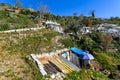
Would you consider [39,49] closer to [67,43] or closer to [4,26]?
[67,43]

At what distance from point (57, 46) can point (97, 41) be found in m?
9.52

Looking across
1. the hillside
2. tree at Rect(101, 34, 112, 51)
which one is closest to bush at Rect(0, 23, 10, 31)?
the hillside

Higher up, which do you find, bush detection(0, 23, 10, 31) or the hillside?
bush detection(0, 23, 10, 31)

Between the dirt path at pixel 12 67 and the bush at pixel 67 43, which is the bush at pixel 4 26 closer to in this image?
the bush at pixel 67 43

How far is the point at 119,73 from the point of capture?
73.7 ft

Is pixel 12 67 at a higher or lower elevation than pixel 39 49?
lower

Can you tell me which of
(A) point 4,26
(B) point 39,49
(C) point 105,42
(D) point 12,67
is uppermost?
(A) point 4,26

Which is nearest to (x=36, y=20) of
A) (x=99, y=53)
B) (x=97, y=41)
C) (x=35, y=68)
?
(x=97, y=41)

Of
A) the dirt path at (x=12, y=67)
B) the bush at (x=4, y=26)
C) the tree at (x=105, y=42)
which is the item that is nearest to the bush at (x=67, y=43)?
the tree at (x=105, y=42)

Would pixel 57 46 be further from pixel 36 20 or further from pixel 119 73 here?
pixel 36 20

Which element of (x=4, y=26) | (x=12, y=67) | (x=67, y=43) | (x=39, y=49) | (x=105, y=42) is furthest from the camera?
(x=105, y=42)

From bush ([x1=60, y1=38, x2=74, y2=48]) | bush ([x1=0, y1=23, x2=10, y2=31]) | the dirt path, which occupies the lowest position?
the dirt path

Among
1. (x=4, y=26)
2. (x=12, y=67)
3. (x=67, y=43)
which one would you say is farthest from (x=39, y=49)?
(x=4, y=26)

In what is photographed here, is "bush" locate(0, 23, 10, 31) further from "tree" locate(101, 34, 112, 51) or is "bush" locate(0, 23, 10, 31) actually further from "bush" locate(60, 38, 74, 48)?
"tree" locate(101, 34, 112, 51)
